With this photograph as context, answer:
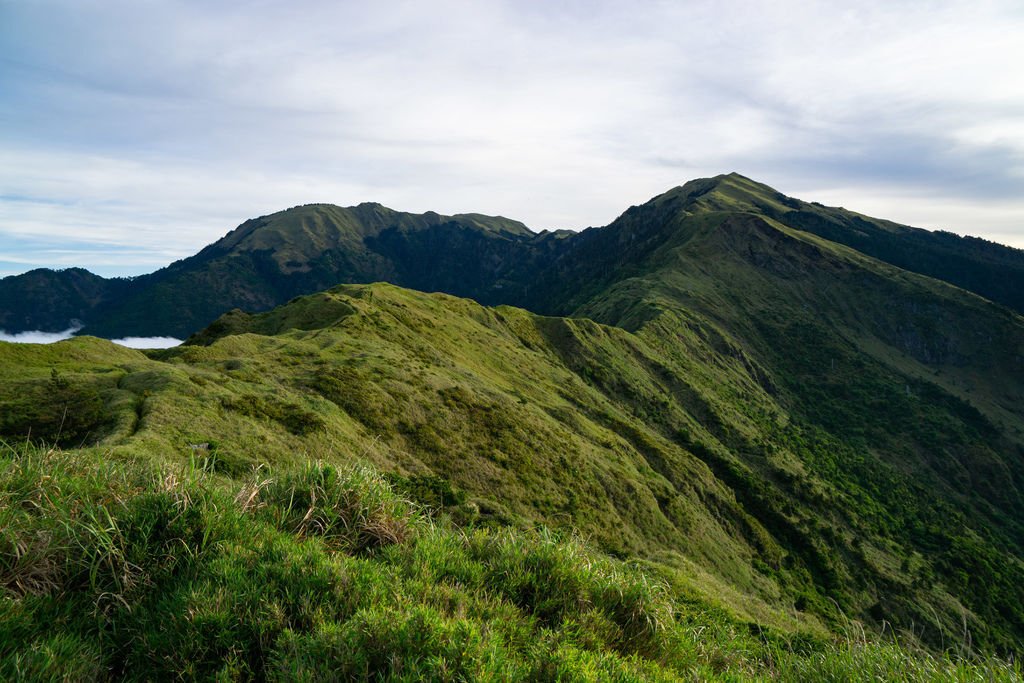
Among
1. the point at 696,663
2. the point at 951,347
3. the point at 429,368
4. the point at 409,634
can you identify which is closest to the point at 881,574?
the point at 429,368

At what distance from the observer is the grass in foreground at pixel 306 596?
4.98 meters

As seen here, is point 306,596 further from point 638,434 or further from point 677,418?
point 677,418

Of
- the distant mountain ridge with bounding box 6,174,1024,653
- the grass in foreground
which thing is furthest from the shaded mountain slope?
the grass in foreground

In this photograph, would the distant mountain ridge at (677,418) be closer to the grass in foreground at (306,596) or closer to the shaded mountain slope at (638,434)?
the shaded mountain slope at (638,434)

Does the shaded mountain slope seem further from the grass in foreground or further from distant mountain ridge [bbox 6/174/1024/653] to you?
the grass in foreground

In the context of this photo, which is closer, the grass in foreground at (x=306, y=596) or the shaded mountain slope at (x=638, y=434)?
the grass in foreground at (x=306, y=596)

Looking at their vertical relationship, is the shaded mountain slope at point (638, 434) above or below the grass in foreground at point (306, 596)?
below

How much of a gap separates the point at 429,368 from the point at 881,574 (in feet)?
225

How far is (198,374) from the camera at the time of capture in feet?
99.0

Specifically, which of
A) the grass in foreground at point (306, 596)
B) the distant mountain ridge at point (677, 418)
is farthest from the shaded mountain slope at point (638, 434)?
the grass in foreground at point (306, 596)

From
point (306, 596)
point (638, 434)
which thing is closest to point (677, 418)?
point (638, 434)

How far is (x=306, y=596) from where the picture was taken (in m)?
5.58

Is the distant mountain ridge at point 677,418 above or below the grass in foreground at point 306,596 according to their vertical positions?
below

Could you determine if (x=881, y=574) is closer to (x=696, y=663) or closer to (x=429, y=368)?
(x=429, y=368)
